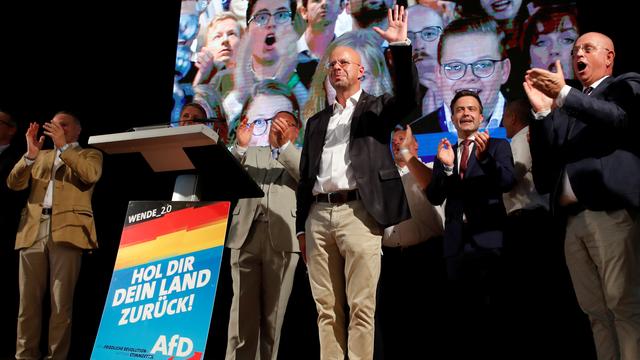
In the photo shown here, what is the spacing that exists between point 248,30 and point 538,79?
108 inches

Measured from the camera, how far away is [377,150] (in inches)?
90.2

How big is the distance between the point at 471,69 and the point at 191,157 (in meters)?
2.24

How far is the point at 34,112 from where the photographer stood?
15.4ft

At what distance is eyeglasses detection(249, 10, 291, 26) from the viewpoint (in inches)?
165

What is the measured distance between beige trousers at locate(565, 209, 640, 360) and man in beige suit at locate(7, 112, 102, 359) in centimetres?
279

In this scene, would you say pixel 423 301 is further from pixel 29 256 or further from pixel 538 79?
pixel 29 256

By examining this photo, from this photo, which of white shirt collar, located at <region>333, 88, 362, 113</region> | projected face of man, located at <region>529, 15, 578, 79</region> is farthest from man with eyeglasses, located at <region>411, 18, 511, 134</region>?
white shirt collar, located at <region>333, 88, 362, 113</region>

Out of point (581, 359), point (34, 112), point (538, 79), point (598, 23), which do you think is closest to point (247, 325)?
point (581, 359)

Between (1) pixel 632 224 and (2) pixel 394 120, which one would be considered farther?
(2) pixel 394 120

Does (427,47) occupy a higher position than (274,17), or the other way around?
(274,17)

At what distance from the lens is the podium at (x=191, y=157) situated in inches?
74.7

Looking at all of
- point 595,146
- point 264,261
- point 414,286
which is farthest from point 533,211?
point 264,261

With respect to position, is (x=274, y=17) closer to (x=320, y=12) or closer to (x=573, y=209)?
(x=320, y=12)

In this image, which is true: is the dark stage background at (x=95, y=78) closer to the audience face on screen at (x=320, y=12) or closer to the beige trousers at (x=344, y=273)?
the audience face on screen at (x=320, y=12)
